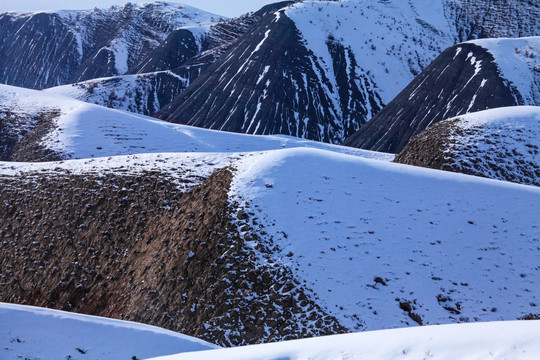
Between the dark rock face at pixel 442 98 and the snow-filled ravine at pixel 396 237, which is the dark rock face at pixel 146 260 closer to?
the snow-filled ravine at pixel 396 237

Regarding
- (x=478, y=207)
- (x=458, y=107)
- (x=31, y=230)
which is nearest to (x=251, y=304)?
(x=478, y=207)

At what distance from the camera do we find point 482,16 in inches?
3853

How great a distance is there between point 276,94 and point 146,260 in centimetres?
6430

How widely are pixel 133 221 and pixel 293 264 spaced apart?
26.0ft

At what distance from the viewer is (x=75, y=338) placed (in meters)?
12.1

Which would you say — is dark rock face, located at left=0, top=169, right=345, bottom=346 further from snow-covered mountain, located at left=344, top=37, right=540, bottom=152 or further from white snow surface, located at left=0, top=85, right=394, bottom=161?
snow-covered mountain, located at left=344, top=37, right=540, bottom=152

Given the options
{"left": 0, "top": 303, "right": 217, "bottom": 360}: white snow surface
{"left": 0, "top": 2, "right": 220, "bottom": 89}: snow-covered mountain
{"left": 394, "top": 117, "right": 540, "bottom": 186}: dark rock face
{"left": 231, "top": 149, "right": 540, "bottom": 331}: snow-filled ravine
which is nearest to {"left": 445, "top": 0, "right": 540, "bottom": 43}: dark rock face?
{"left": 394, "top": 117, "right": 540, "bottom": 186}: dark rock face

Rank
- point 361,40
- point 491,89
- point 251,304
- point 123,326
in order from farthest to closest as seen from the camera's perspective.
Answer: point 361,40 → point 491,89 → point 251,304 → point 123,326

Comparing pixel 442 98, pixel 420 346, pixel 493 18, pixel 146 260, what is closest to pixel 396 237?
pixel 146 260

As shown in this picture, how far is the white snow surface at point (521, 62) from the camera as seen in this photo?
58.9 meters

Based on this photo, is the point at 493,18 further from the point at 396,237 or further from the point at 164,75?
the point at 396,237

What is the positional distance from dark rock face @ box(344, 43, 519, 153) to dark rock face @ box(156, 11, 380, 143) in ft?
42.6

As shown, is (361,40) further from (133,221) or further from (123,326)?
(123,326)

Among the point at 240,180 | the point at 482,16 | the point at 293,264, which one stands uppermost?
the point at 482,16
